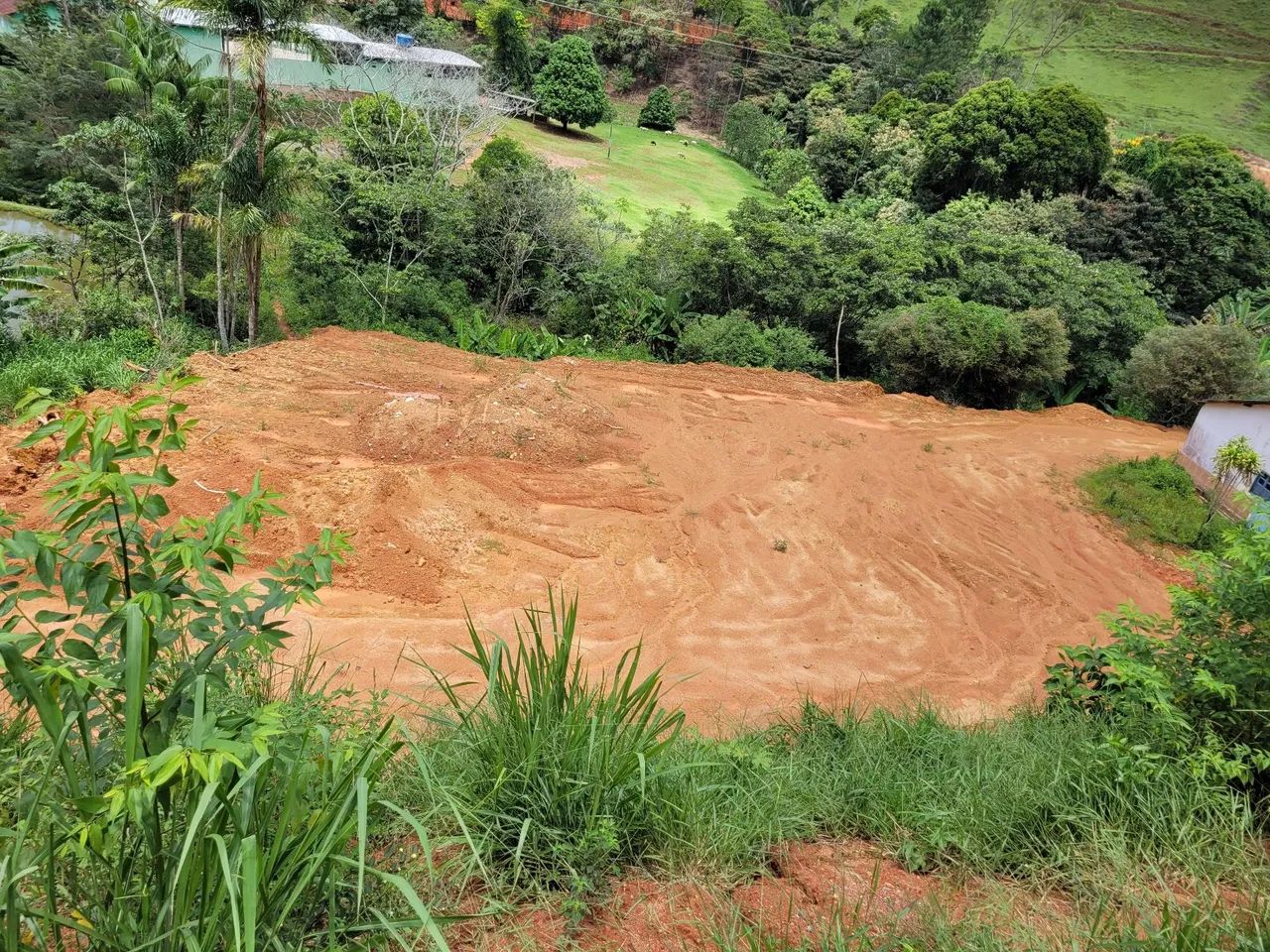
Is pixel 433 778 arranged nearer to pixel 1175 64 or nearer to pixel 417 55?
pixel 417 55

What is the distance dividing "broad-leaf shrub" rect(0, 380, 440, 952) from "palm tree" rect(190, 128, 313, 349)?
1225 centimetres

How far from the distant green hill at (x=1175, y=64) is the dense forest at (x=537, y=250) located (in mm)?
21118

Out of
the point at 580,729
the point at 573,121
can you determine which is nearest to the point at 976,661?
the point at 580,729

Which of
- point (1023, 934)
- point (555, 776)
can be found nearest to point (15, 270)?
point (555, 776)

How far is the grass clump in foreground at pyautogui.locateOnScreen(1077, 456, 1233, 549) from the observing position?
10836 millimetres

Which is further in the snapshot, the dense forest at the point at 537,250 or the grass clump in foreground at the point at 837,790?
the dense forest at the point at 537,250

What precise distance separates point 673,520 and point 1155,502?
7477mm

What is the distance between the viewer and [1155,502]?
11.5m

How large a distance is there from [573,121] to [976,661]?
114 ft

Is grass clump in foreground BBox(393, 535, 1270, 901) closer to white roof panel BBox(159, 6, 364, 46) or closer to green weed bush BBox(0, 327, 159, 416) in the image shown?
green weed bush BBox(0, 327, 159, 416)

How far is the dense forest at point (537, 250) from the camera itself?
13133mm

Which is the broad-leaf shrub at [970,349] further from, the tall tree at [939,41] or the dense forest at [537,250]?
the tall tree at [939,41]

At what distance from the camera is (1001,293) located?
17656mm

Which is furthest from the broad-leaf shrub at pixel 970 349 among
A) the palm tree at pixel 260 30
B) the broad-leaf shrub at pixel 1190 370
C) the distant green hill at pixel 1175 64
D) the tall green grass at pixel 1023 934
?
the distant green hill at pixel 1175 64
